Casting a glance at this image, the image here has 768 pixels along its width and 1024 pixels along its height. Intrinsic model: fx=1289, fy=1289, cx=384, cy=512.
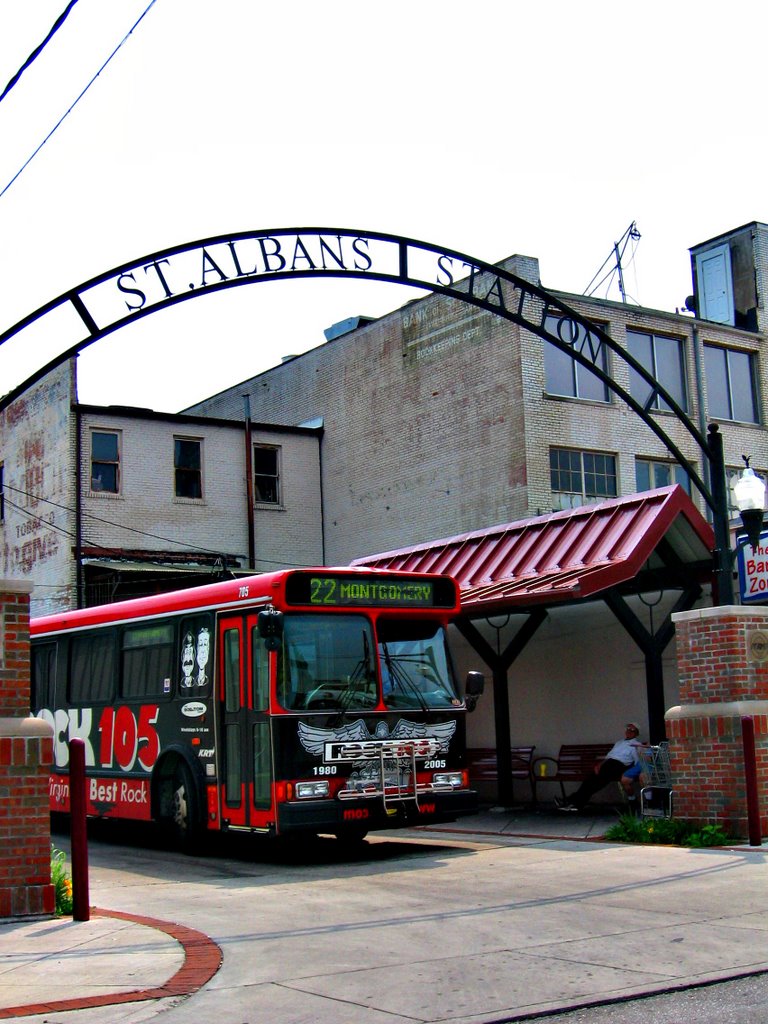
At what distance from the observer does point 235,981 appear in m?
7.48

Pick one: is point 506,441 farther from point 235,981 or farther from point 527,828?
point 235,981

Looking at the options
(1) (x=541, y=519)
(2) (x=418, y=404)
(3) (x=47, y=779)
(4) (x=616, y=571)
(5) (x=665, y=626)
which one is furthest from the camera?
(2) (x=418, y=404)

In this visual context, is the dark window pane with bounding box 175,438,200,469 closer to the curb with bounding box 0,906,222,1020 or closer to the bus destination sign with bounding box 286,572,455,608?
the bus destination sign with bounding box 286,572,455,608

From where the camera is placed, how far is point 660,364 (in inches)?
1252

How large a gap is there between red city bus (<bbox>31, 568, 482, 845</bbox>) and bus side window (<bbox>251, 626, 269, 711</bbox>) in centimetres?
2

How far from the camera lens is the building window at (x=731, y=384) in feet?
108

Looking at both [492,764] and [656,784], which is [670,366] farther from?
[656,784]

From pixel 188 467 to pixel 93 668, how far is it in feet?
55.3

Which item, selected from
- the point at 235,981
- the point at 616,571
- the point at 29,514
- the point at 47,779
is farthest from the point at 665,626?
the point at 29,514

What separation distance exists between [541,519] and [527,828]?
15.4ft

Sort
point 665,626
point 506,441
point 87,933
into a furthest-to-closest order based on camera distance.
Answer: point 506,441 → point 665,626 → point 87,933

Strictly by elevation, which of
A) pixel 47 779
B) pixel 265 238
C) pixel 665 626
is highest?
pixel 265 238

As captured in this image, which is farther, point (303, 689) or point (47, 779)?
point (303, 689)

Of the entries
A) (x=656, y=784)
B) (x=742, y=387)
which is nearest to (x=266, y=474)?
(x=742, y=387)
